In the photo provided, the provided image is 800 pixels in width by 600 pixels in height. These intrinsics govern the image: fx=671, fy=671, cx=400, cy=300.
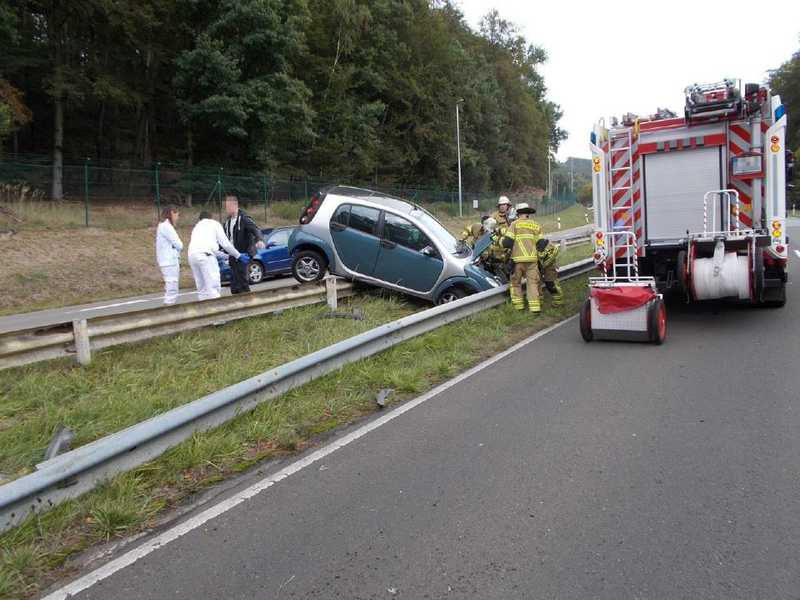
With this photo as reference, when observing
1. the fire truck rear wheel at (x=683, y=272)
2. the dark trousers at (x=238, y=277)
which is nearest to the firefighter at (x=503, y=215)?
the fire truck rear wheel at (x=683, y=272)

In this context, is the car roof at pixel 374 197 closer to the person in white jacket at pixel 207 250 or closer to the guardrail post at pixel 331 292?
the guardrail post at pixel 331 292

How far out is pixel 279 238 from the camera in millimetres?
17484

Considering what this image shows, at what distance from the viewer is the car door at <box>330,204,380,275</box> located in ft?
34.1

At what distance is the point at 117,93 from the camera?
29.5 m

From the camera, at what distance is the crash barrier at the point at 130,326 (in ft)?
19.1

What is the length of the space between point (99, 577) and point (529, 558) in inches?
80.8

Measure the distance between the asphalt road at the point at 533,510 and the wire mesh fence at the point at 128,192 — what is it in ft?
62.4

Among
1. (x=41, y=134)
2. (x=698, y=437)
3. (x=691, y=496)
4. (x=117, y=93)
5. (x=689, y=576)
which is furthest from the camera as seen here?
(x=41, y=134)

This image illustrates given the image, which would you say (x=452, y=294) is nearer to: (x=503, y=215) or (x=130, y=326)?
(x=503, y=215)

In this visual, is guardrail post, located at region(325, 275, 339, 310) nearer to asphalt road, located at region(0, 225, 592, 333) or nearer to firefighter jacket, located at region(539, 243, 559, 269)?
asphalt road, located at region(0, 225, 592, 333)

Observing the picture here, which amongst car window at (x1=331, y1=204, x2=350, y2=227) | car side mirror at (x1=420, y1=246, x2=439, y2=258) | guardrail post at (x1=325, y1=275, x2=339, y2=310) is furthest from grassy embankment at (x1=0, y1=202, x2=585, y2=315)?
car side mirror at (x1=420, y1=246, x2=439, y2=258)

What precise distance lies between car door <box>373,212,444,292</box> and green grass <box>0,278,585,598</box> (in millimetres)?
1321

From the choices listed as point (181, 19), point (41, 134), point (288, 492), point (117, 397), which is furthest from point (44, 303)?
point (41, 134)

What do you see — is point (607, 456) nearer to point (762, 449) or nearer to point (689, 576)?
point (762, 449)
